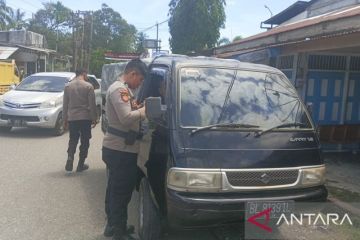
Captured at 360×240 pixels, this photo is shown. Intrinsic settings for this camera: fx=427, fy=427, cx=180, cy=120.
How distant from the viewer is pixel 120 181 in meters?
4.29

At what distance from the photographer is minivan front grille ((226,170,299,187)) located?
3867 mm

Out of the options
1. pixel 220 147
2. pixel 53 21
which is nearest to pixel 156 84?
pixel 220 147

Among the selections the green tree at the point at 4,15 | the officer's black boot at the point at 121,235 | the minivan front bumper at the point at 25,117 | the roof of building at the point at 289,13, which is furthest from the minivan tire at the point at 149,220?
the green tree at the point at 4,15

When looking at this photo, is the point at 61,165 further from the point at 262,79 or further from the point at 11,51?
the point at 11,51

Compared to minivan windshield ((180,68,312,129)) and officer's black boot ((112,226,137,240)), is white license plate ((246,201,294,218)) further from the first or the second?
officer's black boot ((112,226,137,240))

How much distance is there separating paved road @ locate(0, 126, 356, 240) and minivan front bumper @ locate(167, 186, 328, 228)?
3.06 ft

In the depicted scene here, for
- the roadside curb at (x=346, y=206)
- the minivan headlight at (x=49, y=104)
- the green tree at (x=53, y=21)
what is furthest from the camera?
the green tree at (x=53, y=21)

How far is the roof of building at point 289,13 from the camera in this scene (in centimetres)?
2280

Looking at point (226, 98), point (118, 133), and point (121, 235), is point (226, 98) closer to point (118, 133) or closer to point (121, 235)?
point (118, 133)

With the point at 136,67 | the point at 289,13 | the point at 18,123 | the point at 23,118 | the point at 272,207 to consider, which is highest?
the point at 289,13

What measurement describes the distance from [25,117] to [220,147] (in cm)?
811

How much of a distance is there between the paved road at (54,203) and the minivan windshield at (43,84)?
3202 mm

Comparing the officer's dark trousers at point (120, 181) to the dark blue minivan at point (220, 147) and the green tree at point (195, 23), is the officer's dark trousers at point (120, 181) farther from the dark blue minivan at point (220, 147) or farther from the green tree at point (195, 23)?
the green tree at point (195, 23)

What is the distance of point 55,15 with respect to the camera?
65188mm
